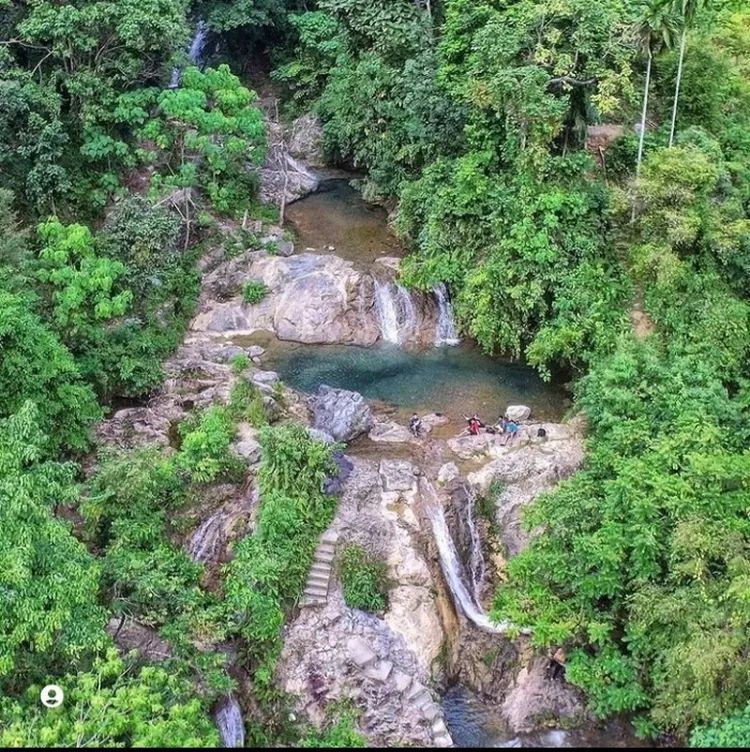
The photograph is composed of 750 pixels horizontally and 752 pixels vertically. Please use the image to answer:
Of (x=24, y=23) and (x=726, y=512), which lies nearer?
(x=726, y=512)

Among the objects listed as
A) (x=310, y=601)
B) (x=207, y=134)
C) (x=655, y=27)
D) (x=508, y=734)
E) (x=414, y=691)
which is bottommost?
(x=508, y=734)

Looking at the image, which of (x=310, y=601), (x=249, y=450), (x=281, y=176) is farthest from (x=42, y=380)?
(x=281, y=176)

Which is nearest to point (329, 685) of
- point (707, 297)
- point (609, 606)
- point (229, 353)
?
point (609, 606)

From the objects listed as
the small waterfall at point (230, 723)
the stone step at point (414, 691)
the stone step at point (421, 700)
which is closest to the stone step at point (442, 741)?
the stone step at point (421, 700)

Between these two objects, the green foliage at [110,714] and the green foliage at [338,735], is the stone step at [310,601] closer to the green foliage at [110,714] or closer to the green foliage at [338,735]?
the green foliage at [338,735]

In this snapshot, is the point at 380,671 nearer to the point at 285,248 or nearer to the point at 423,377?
the point at 423,377

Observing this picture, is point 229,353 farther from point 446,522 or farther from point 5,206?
point 446,522
